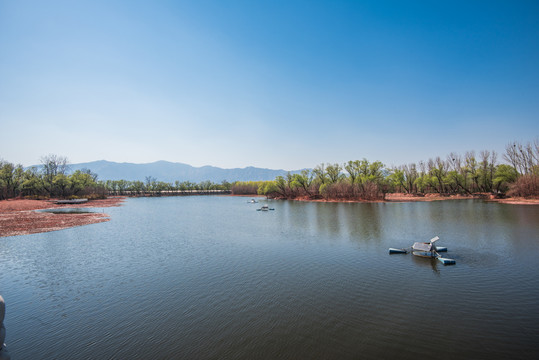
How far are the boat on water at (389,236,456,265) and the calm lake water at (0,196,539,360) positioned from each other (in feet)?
1.88

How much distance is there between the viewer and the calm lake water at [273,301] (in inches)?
284

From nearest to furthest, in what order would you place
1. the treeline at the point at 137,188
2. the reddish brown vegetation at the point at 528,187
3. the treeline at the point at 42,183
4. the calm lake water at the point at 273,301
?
1. the calm lake water at the point at 273,301
2. the reddish brown vegetation at the point at 528,187
3. the treeline at the point at 42,183
4. the treeline at the point at 137,188

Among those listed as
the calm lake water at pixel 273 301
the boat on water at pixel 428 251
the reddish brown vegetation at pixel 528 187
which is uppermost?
the reddish brown vegetation at pixel 528 187

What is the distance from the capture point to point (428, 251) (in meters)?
15.5

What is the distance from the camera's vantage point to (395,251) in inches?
648

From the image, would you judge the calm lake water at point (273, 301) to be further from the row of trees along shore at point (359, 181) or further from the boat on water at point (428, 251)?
the row of trees along shore at point (359, 181)

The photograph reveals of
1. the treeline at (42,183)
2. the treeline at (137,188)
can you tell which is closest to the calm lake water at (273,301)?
the treeline at (42,183)

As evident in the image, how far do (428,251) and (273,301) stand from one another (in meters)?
11.5

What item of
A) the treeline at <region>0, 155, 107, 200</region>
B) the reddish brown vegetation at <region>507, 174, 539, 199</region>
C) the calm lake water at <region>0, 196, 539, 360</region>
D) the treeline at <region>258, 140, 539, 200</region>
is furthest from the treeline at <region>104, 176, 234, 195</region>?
the reddish brown vegetation at <region>507, 174, 539, 199</region>

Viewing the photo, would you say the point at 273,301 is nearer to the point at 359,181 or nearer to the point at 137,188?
the point at 359,181

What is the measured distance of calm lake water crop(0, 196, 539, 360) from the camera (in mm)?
7207

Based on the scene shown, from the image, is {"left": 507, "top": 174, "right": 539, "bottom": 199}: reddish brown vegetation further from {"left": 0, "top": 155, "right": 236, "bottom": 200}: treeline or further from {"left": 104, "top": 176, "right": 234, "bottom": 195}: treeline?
{"left": 104, "top": 176, "right": 234, "bottom": 195}: treeline

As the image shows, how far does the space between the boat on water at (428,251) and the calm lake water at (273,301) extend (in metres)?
0.57

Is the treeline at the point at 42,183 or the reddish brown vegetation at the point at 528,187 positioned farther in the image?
the treeline at the point at 42,183
